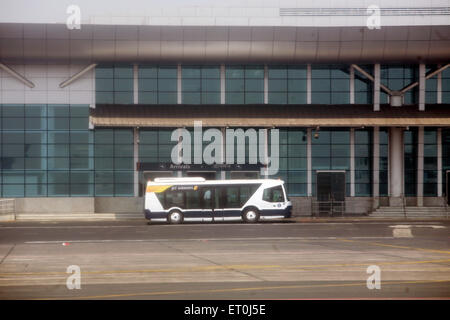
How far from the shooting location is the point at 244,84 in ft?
148

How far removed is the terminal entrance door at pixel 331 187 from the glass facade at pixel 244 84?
25.0ft

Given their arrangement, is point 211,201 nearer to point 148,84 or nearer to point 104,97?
point 148,84

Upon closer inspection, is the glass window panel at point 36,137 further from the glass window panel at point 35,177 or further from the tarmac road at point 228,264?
the tarmac road at point 228,264

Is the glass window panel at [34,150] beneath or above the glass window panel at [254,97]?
beneath

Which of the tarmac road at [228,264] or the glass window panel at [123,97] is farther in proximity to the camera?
the glass window panel at [123,97]

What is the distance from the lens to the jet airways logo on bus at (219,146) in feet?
146

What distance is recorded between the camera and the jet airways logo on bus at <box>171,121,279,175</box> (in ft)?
146

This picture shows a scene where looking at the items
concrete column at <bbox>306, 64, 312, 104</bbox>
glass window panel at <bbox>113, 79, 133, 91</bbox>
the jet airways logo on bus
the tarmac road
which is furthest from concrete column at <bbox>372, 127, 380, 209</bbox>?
glass window panel at <bbox>113, 79, 133, 91</bbox>

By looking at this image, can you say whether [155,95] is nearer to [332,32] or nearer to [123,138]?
[123,138]

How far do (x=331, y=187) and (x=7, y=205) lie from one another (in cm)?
2444

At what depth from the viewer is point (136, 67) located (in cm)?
4472

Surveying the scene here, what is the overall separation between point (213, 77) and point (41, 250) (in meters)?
26.6

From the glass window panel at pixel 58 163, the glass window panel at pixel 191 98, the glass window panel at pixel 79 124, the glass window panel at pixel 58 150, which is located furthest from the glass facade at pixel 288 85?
the glass window panel at pixel 58 163
